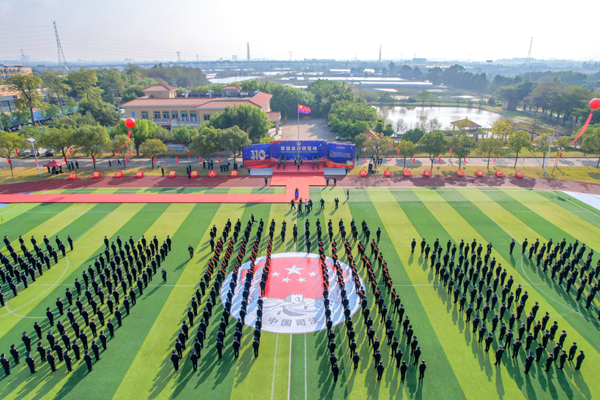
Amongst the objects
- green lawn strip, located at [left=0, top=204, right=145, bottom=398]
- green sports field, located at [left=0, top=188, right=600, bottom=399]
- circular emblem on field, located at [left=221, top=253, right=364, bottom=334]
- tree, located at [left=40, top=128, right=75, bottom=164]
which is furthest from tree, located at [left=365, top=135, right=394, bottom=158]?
tree, located at [left=40, top=128, right=75, bottom=164]

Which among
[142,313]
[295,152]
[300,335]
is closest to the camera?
[300,335]

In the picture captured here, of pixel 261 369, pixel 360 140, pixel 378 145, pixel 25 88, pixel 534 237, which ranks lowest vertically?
pixel 261 369

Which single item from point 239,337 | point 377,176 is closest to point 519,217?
point 377,176

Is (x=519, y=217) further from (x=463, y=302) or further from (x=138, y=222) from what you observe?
(x=138, y=222)

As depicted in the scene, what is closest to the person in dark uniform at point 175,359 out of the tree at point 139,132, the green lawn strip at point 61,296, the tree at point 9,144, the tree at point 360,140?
the green lawn strip at point 61,296

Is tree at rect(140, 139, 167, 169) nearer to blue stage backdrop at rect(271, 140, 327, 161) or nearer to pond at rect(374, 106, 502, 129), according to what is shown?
blue stage backdrop at rect(271, 140, 327, 161)

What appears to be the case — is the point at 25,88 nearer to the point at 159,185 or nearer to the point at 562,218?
the point at 159,185

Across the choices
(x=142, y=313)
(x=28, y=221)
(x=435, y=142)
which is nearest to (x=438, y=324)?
(x=142, y=313)
